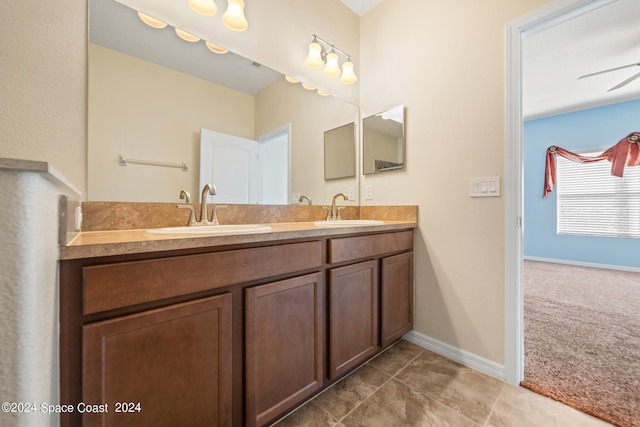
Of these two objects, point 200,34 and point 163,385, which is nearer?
point 163,385

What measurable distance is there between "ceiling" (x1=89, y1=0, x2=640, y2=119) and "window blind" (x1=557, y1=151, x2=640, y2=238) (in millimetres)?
994

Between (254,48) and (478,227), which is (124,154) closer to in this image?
(254,48)

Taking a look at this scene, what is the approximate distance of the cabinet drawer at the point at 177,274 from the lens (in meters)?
0.68

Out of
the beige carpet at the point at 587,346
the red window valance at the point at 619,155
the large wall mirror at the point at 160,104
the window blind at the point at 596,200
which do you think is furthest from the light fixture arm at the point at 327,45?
the window blind at the point at 596,200

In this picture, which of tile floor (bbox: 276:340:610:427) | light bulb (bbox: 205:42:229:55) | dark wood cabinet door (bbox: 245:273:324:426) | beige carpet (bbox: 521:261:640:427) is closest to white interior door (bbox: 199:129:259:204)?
light bulb (bbox: 205:42:229:55)

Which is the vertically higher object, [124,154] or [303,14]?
[303,14]

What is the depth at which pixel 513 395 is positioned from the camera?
1308mm

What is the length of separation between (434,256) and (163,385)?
1.60m

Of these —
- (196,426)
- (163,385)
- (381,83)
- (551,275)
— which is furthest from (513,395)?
(551,275)

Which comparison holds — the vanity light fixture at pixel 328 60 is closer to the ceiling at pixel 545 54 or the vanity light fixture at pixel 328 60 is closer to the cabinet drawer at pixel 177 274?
the ceiling at pixel 545 54

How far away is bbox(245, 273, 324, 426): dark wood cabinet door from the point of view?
3.18ft

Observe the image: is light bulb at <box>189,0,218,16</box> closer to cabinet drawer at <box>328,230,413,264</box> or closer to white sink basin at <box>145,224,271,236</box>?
white sink basin at <box>145,224,271,236</box>

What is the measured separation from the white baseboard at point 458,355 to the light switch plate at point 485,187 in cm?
97

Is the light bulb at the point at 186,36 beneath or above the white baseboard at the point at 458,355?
above
